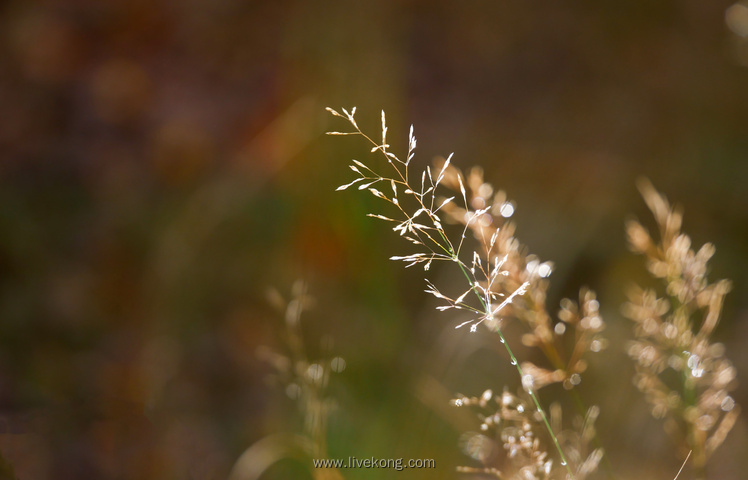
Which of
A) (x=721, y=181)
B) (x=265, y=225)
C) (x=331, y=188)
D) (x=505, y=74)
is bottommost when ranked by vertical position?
(x=265, y=225)

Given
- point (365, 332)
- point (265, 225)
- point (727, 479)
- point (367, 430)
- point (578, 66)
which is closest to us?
point (367, 430)

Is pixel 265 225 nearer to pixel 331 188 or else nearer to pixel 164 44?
pixel 331 188

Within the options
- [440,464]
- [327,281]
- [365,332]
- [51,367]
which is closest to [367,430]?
[440,464]

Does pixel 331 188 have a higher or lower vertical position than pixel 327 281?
higher

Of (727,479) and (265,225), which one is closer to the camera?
(727,479)

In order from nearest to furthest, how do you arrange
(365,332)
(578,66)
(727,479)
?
1. (727,479)
2. (365,332)
3. (578,66)

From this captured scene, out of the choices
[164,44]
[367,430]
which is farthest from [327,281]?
[164,44]
